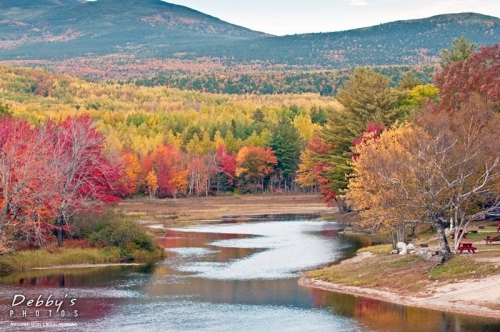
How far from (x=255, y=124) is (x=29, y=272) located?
106112mm

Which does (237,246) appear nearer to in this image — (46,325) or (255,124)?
(46,325)

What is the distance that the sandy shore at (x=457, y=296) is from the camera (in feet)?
141

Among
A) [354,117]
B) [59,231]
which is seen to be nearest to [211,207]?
[354,117]

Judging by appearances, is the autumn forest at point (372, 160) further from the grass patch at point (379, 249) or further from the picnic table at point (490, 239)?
the picnic table at point (490, 239)

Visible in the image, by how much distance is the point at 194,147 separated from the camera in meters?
146

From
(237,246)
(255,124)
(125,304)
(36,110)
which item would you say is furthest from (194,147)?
(125,304)

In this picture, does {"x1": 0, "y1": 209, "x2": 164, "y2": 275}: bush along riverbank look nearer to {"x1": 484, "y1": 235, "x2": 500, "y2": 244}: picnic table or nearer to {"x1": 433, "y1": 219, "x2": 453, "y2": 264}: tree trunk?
{"x1": 484, "y1": 235, "x2": 500, "y2": 244}: picnic table

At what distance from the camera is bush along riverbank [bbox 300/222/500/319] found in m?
44.3

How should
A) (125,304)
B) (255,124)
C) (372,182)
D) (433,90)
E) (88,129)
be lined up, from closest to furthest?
(125,304), (372,182), (88,129), (433,90), (255,124)

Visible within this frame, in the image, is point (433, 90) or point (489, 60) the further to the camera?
point (433, 90)

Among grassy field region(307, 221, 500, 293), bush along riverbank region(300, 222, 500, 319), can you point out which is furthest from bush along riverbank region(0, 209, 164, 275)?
grassy field region(307, 221, 500, 293)

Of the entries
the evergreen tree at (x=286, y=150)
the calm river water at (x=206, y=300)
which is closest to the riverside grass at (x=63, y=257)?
the calm river water at (x=206, y=300)

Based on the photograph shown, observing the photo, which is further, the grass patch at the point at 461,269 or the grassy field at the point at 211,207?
the grassy field at the point at 211,207

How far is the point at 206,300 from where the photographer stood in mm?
48938
